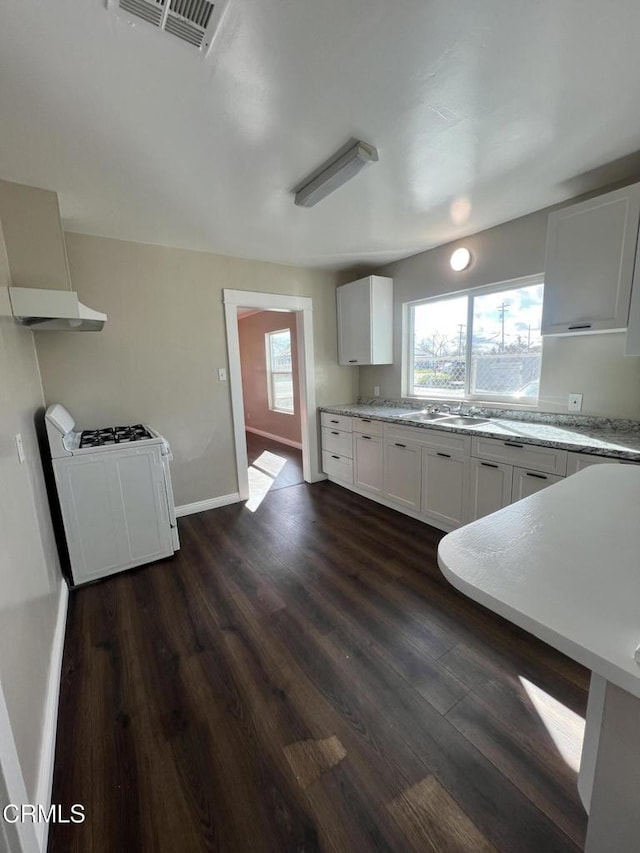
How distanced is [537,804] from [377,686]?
23.7 inches

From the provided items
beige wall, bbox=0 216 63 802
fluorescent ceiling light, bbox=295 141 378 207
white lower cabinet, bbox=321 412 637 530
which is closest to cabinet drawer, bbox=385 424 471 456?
white lower cabinet, bbox=321 412 637 530

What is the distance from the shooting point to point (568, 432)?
227 centimetres

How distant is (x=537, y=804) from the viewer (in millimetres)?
1078

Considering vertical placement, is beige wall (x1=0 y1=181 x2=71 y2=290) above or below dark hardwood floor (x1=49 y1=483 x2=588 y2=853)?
above

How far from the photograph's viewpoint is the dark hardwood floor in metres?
1.05

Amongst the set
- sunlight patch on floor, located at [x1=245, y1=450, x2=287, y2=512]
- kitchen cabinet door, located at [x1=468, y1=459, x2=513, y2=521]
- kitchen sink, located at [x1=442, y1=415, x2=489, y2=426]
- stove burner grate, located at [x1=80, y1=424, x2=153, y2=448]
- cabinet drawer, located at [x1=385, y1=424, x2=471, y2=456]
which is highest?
stove burner grate, located at [x1=80, y1=424, x2=153, y2=448]

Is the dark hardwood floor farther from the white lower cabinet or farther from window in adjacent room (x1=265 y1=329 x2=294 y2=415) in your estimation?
window in adjacent room (x1=265 y1=329 x2=294 y2=415)

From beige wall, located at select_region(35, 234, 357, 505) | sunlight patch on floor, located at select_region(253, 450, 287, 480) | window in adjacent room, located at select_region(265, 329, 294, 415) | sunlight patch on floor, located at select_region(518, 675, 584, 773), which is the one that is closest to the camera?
sunlight patch on floor, located at select_region(518, 675, 584, 773)

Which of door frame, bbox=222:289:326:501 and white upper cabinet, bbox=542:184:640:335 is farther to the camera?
door frame, bbox=222:289:326:501

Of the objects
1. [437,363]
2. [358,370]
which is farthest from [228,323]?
[437,363]

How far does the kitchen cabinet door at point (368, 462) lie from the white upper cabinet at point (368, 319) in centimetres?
88

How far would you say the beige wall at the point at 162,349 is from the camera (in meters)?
2.66

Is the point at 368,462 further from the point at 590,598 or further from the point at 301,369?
the point at 590,598

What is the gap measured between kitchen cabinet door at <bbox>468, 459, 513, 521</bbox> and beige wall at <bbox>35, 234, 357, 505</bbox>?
2.26 metres
